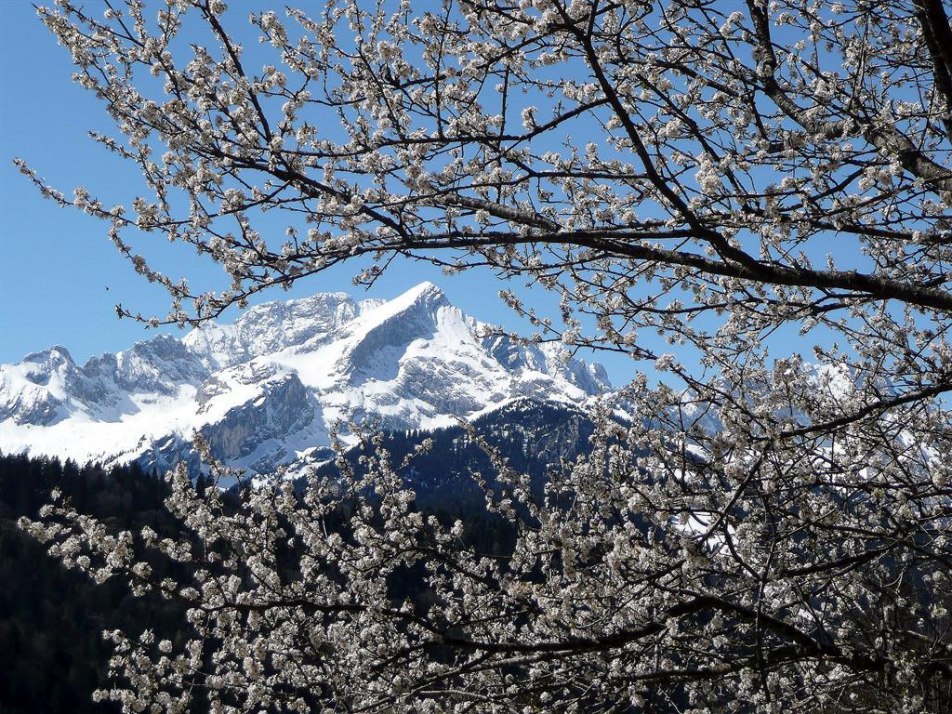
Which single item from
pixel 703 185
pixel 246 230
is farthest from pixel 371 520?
pixel 703 185

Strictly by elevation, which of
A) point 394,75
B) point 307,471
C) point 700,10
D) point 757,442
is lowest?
point 757,442

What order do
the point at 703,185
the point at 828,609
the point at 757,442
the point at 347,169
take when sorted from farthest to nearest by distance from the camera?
the point at 828,609
the point at 347,169
the point at 757,442
the point at 703,185

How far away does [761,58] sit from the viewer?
14.9 ft

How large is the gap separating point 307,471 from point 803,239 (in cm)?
675

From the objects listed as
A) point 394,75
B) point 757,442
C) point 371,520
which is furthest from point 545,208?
point 371,520

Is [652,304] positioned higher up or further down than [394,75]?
further down

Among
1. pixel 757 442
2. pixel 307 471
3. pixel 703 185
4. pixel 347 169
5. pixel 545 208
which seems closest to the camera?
pixel 703 185

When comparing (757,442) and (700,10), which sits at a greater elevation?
(700,10)

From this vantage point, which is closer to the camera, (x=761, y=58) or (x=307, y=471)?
(x=761, y=58)

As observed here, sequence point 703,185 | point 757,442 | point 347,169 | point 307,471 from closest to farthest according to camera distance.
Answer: point 703,185, point 757,442, point 347,169, point 307,471

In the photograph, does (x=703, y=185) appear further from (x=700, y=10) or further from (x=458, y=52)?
(x=458, y=52)

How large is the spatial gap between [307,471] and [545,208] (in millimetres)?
5582

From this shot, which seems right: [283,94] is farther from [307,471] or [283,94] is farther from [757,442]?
[307,471]

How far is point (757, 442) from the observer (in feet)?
13.1
